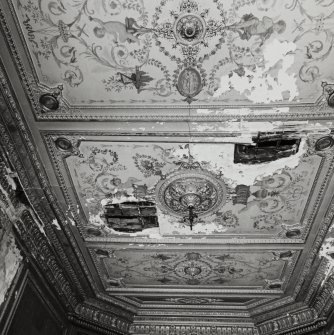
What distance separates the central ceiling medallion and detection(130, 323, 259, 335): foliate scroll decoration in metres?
3.31

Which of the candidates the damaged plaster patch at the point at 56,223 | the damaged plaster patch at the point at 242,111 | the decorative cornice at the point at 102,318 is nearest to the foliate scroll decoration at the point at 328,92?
the damaged plaster patch at the point at 242,111

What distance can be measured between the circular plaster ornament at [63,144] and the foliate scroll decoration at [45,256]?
1032 millimetres

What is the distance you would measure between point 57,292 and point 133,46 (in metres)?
4.07

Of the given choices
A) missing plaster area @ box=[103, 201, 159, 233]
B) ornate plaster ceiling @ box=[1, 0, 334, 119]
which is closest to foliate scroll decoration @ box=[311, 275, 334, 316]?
missing plaster area @ box=[103, 201, 159, 233]

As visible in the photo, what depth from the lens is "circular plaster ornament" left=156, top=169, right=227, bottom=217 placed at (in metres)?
4.32

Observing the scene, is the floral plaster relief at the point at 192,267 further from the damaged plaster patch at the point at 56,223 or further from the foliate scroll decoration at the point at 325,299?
the damaged plaster patch at the point at 56,223

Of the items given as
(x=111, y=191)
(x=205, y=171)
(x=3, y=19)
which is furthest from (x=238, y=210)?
(x=3, y=19)

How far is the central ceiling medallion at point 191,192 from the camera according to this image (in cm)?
430

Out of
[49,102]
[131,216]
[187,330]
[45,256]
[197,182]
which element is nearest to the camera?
[49,102]

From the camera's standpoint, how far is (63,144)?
13.2 ft

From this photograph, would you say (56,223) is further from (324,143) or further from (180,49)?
(324,143)

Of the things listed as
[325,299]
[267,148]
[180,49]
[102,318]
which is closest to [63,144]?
[180,49]

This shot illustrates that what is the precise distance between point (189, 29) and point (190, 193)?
1995 millimetres

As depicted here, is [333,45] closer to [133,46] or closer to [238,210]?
[133,46]
